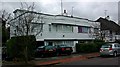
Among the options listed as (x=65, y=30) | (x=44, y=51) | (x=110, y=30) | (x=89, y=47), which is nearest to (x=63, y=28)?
(x=65, y=30)

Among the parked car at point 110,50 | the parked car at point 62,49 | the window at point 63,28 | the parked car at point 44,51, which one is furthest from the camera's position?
the window at point 63,28

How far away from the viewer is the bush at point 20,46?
1916cm

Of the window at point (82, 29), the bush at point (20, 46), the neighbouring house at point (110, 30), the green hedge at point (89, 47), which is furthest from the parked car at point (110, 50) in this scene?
the neighbouring house at point (110, 30)

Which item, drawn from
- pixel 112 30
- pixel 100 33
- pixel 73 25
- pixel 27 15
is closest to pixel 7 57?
pixel 27 15

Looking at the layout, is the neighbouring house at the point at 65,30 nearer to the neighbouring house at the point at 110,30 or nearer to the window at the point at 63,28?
the window at the point at 63,28

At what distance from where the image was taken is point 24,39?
1888cm

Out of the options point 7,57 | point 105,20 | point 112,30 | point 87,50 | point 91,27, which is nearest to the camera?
point 7,57

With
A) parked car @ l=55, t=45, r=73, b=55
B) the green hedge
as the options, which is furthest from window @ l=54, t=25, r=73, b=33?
parked car @ l=55, t=45, r=73, b=55

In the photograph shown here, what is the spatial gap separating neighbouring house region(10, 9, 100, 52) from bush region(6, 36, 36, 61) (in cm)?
1030

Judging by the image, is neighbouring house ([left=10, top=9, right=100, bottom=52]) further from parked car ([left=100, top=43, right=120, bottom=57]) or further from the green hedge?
parked car ([left=100, top=43, right=120, bottom=57])

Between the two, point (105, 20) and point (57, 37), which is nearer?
point (57, 37)

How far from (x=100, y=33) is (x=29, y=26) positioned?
2723 cm

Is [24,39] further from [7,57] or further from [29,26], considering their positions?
[7,57]

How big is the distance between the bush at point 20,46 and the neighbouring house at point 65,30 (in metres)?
10.3
